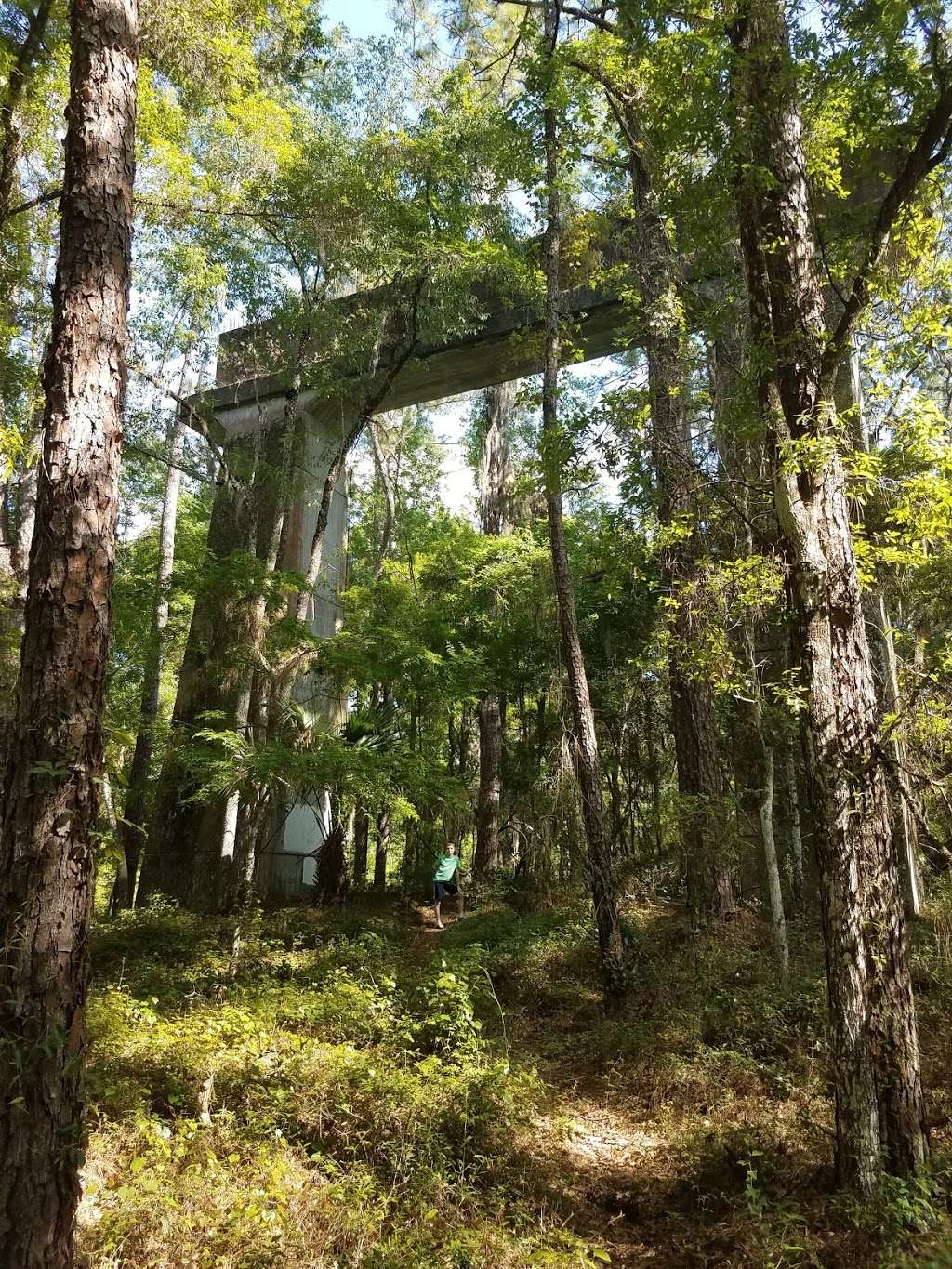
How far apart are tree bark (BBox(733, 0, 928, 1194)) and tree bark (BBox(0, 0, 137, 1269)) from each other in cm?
Result: 379

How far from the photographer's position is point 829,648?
492cm

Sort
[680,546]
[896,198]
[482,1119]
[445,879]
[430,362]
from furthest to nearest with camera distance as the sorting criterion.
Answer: [430,362], [445,879], [680,546], [482,1119], [896,198]

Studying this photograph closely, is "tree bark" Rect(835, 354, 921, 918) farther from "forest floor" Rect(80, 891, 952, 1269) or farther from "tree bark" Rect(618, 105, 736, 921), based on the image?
"tree bark" Rect(618, 105, 736, 921)

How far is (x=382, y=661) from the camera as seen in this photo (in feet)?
38.9

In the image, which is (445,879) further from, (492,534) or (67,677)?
(67,677)

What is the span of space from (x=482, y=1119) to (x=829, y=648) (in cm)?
371

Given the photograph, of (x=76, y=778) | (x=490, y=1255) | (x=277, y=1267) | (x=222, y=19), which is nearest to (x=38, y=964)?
(x=76, y=778)

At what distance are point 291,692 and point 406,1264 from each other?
351 inches

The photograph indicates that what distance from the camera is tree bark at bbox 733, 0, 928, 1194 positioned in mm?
4480

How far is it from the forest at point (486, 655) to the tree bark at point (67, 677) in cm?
2

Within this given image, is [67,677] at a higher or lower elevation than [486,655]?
lower

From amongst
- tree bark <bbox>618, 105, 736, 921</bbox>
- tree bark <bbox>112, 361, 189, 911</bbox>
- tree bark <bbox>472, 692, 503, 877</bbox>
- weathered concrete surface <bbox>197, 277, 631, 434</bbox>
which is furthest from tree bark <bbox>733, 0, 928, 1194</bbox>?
tree bark <bbox>472, 692, 503, 877</bbox>

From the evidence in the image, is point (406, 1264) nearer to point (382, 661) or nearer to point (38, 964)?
point (38, 964)

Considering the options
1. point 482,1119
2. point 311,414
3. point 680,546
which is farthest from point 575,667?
point 311,414
